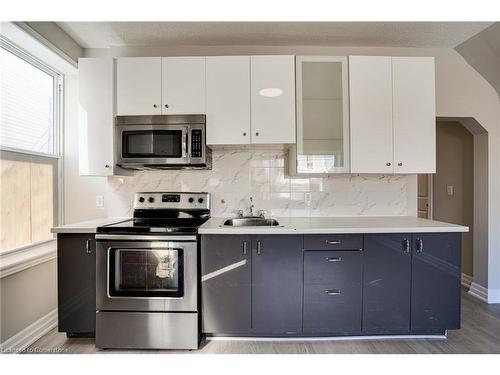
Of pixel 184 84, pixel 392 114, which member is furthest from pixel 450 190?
pixel 184 84

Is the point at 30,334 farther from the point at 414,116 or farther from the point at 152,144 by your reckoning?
the point at 414,116

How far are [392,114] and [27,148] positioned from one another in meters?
3.09

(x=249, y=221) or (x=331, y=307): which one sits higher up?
(x=249, y=221)

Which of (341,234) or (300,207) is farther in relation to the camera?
(300,207)

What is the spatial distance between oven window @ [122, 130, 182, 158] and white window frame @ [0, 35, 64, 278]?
2.67 feet

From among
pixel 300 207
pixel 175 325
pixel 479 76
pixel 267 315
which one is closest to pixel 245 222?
pixel 300 207

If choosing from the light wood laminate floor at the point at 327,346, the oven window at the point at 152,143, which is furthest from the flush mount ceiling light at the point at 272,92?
the light wood laminate floor at the point at 327,346

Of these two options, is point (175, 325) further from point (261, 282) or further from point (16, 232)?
point (16, 232)

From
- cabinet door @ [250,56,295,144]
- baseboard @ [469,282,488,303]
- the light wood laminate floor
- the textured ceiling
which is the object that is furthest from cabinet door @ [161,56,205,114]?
baseboard @ [469,282,488,303]

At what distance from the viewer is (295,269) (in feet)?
6.88

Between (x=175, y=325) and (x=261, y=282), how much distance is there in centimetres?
69

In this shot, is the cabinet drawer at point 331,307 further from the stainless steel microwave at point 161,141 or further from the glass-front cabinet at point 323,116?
the stainless steel microwave at point 161,141

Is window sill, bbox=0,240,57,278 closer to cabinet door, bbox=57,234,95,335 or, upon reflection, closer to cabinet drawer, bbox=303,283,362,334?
cabinet door, bbox=57,234,95,335

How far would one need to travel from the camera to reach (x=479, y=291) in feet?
9.91
